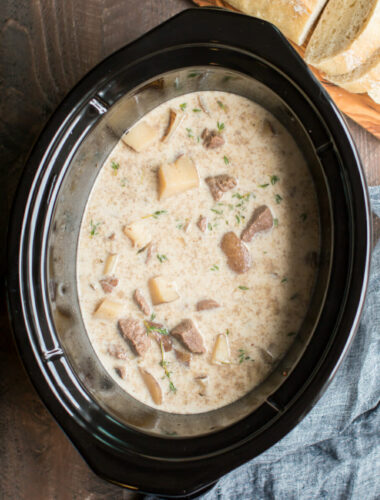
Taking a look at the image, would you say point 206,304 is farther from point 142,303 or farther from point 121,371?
point 121,371

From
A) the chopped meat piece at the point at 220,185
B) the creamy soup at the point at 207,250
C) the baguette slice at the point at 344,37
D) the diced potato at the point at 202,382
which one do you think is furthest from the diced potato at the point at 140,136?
the diced potato at the point at 202,382

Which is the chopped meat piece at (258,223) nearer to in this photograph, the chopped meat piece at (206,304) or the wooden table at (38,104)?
the chopped meat piece at (206,304)

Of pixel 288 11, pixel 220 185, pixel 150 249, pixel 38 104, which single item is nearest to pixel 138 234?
pixel 150 249

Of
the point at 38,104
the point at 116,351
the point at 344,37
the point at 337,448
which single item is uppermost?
the point at 344,37

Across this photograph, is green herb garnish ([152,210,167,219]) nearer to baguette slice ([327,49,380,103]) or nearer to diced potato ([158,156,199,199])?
diced potato ([158,156,199,199])

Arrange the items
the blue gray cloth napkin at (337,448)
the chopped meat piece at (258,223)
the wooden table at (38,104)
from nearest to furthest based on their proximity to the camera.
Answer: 1. the chopped meat piece at (258,223)
2. the wooden table at (38,104)
3. the blue gray cloth napkin at (337,448)

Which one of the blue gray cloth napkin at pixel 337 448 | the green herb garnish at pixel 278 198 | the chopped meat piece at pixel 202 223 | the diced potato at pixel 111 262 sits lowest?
the blue gray cloth napkin at pixel 337 448
